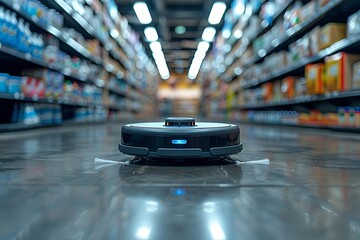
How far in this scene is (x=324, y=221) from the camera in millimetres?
541

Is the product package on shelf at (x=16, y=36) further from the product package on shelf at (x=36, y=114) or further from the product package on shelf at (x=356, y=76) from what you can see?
the product package on shelf at (x=356, y=76)

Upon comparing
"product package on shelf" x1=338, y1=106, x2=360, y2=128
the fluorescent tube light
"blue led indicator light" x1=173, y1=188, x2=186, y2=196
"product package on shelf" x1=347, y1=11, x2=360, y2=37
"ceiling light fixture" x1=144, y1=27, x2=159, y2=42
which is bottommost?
"blue led indicator light" x1=173, y1=188, x2=186, y2=196

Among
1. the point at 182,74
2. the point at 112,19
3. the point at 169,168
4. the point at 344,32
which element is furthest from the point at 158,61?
the point at 169,168

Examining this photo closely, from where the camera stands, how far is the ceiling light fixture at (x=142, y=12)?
7730 millimetres

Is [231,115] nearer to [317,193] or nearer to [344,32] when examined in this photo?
[344,32]

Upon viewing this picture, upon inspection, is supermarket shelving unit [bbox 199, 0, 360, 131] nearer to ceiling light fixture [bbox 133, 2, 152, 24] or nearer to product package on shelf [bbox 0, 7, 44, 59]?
ceiling light fixture [bbox 133, 2, 152, 24]

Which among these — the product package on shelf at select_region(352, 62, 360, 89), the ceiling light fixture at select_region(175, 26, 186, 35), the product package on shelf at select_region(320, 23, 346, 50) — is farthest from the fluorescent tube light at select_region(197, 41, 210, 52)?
the product package on shelf at select_region(352, 62, 360, 89)

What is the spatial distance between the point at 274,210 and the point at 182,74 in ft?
76.9

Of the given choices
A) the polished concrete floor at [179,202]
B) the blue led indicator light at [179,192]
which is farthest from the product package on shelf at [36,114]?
the blue led indicator light at [179,192]

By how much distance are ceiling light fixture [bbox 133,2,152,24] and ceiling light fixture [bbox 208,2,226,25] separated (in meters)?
1.75

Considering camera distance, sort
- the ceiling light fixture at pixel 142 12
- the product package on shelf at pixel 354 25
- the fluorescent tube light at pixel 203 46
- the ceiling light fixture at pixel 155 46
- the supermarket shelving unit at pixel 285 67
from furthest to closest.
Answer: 1. the fluorescent tube light at pixel 203 46
2. the ceiling light fixture at pixel 155 46
3. the ceiling light fixture at pixel 142 12
4. the supermarket shelving unit at pixel 285 67
5. the product package on shelf at pixel 354 25

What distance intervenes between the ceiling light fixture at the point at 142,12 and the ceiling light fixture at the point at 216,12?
1.75m

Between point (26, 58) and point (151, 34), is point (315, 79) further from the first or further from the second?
point (151, 34)

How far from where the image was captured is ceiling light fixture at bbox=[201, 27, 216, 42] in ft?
35.0
